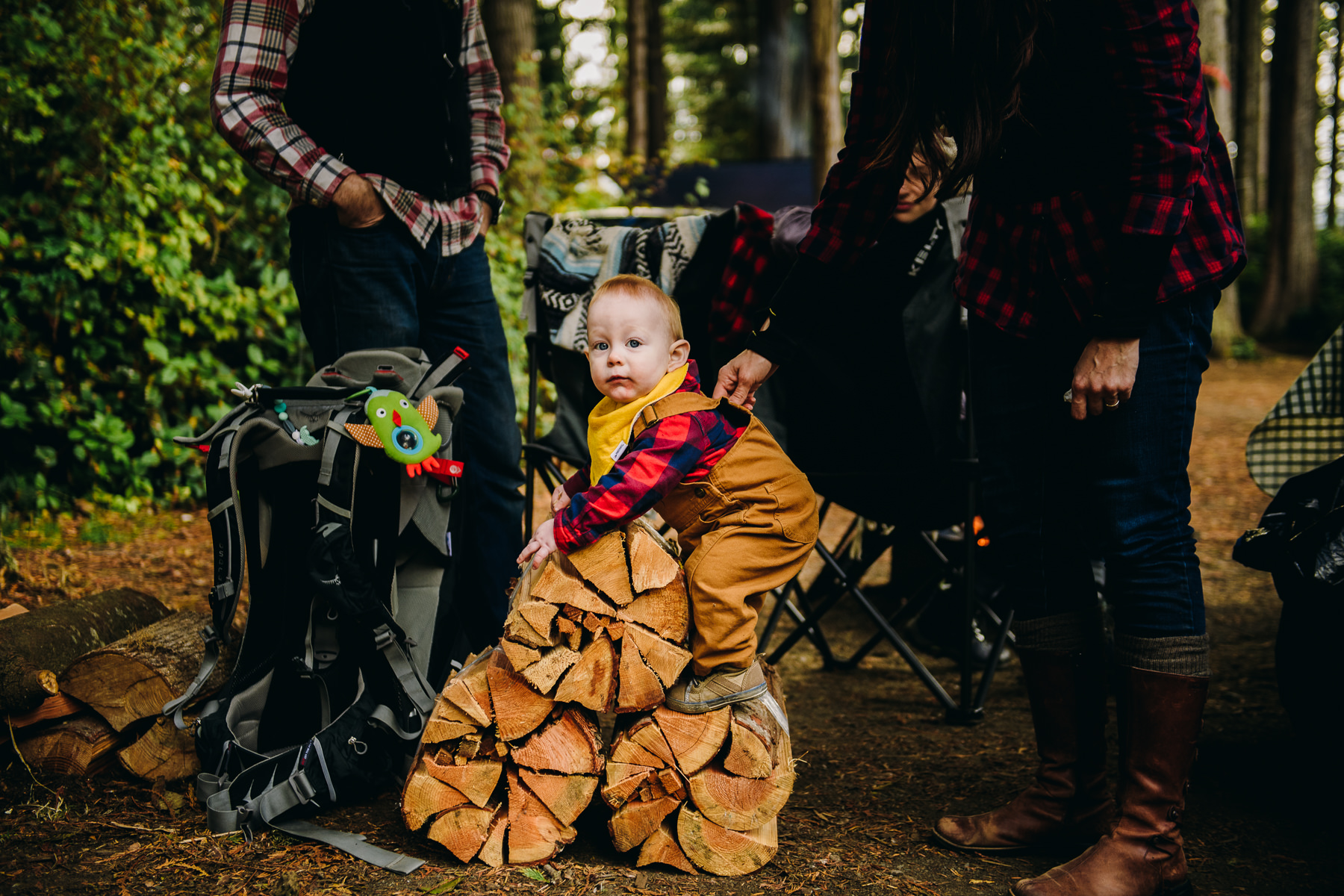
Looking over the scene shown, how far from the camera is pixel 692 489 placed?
194 centimetres

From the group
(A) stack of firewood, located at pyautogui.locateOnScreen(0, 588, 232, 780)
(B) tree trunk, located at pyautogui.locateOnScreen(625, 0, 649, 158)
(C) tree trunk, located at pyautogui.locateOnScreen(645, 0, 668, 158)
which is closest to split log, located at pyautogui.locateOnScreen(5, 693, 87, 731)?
(A) stack of firewood, located at pyautogui.locateOnScreen(0, 588, 232, 780)

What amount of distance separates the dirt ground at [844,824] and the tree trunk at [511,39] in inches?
185

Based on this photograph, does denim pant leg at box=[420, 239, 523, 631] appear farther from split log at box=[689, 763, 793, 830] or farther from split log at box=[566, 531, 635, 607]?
split log at box=[689, 763, 793, 830]

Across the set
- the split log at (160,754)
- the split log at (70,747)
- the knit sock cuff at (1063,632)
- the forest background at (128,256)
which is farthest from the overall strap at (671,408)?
the forest background at (128,256)

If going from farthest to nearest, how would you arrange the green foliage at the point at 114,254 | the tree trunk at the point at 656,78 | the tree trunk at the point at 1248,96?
the tree trunk at the point at 1248,96 → the tree trunk at the point at 656,78 → the green foliage at the point at 114,254

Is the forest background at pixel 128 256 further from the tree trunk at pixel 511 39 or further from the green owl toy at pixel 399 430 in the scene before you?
the green owl toy at pixel 399 430

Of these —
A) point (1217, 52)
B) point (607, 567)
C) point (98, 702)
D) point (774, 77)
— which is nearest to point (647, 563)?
point (607, 567)

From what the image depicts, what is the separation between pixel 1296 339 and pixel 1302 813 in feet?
48.1

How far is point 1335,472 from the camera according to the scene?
2139 millimetres

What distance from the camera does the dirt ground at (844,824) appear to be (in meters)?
1.80

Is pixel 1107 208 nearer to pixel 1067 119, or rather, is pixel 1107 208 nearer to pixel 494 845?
pixel 1067 119

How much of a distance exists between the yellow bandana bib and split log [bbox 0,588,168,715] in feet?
4.74

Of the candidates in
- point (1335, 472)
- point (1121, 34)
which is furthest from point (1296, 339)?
point (1121, 34)

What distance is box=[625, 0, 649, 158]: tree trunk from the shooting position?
550 inches
